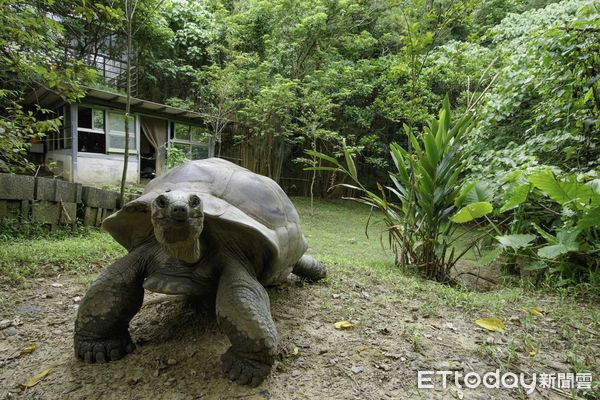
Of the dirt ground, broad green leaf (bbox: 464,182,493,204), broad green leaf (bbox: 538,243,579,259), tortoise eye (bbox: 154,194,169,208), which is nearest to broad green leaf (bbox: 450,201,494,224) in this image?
broad green leaf (bbox: 464,182,493,204)

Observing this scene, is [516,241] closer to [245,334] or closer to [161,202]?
[245,334]

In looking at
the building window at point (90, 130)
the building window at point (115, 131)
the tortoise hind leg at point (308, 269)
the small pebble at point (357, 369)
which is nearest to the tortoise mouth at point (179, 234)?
the small pebble at point (357, 369)

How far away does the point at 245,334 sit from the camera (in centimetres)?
142

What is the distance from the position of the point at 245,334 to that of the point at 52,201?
459cm

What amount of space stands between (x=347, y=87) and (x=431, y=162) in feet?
32.1

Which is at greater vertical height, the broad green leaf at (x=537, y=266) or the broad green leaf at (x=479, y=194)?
the broad green leaf at (x=479, y=194)

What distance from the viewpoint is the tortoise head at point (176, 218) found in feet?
4.39

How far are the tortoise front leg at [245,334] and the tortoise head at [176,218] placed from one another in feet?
0.99

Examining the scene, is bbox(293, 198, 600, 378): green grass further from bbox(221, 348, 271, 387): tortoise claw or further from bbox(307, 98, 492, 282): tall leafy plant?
bbox(221, 348, 271, 387): tortoise claw

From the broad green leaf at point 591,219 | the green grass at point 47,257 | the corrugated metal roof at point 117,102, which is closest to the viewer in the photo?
the broad green leaf at point 591,219

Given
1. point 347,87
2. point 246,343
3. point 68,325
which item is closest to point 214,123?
point 347,87

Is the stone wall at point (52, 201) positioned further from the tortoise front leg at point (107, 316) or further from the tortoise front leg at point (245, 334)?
the tortoise front leg at point (245, 334)

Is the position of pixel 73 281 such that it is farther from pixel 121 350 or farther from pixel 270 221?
pixel 270 221

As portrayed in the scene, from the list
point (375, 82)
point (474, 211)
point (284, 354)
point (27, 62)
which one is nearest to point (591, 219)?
point (474, 211)
